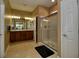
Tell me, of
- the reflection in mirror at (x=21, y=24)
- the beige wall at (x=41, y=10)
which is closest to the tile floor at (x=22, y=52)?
the beige wall at (x=41, y=10)

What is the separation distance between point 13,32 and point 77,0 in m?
4.89

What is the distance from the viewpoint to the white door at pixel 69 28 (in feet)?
7.00

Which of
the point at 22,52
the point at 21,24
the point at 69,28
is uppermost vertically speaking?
the point at 21,24

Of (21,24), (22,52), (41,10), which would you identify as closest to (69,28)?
(22,52)

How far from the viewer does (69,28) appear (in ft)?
7.32

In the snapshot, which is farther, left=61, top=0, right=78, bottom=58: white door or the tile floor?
the tile floor

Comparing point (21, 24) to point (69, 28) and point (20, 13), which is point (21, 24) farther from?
point (69, 28)

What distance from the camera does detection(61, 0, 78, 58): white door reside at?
2.13m

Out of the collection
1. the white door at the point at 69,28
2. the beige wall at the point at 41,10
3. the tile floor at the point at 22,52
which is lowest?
the tile floor at the point at 22,52

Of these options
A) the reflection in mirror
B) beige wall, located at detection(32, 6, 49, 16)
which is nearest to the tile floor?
beige wall, located at detection(32, 6, 49, 16)

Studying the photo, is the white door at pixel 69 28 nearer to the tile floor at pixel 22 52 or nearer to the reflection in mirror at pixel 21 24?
the tile floor at pixel 22 52

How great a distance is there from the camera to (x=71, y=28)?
7.15 feet

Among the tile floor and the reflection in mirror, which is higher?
the reflection in mirror

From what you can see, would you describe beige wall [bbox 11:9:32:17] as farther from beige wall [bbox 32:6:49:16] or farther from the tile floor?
the tile floor
